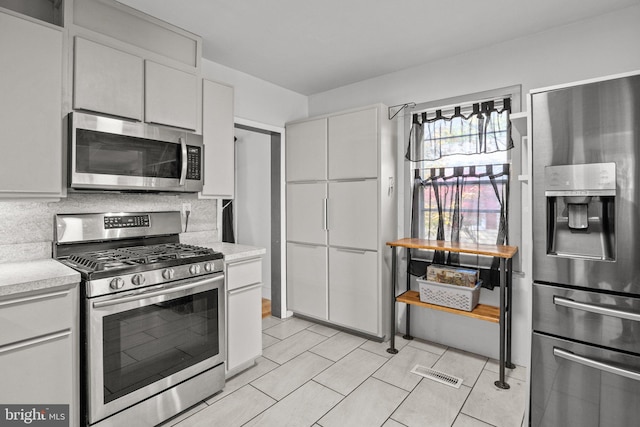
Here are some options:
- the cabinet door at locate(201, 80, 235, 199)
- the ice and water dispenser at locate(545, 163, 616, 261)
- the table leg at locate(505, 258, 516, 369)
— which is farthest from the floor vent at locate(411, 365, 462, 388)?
the cabinet door at locate(201, 80, 235, 199)

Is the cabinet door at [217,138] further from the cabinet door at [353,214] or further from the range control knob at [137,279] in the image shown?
the cabinet door at [353,214]

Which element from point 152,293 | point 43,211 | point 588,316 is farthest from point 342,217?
point 43,211

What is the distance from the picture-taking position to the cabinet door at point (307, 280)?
3563 mm

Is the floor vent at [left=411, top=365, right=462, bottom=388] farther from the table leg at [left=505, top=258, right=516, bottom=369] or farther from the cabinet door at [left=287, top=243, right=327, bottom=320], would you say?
the cabinet door at [left=287, top=243, right=327, bottom=320]

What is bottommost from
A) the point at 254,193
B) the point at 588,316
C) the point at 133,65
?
the point at 588,316

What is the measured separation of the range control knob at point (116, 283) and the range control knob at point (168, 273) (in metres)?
0.23

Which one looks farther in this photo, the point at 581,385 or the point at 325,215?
the point at 325,215

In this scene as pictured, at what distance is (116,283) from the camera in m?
1.80

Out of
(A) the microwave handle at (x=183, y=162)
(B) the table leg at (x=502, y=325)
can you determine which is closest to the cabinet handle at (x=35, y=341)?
(A) the microwave handle at (x=183, y=162)

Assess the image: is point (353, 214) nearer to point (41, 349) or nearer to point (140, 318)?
point (140, 318)

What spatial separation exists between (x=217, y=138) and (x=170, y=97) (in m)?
0.46

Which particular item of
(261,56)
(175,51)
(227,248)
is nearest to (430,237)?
(227,248)

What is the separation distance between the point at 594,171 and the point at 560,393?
1219 mm

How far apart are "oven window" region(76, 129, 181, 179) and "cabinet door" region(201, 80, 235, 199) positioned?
0.97 ft
